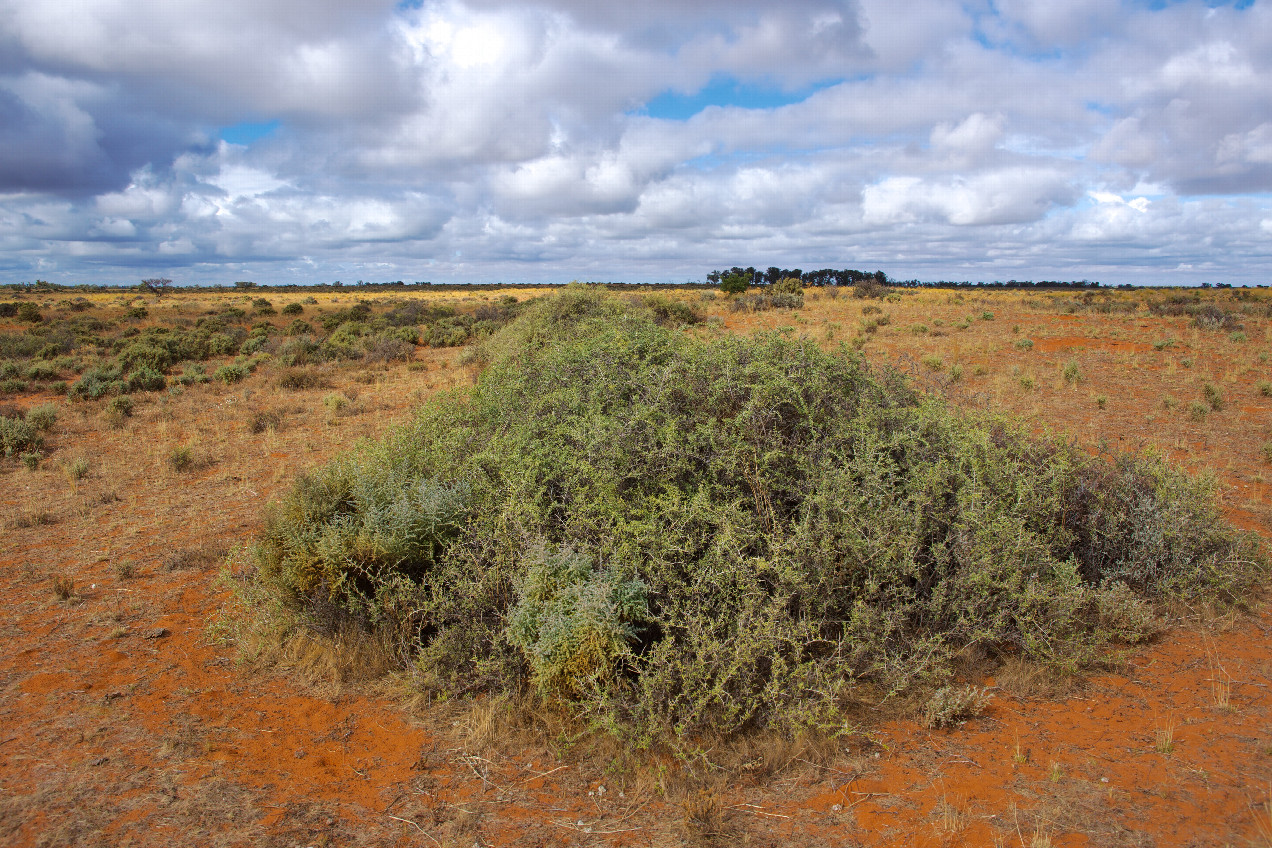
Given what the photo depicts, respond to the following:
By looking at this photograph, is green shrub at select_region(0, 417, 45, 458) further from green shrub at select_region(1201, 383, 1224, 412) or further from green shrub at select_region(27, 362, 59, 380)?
green shrub at select_region(1201, 383, 1224, 412)

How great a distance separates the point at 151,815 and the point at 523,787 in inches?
73.9

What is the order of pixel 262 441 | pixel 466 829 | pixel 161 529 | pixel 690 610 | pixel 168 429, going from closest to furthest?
pixel 466 829 → pixel 690 610 → pixel 161 529 → pixel 262 441 → pixel 168 429

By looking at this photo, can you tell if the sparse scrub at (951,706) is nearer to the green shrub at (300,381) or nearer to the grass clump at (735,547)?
the grass clump at (735,547)

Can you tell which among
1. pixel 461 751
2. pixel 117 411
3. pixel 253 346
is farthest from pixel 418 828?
pixel 253 346

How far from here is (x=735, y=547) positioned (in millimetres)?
3939

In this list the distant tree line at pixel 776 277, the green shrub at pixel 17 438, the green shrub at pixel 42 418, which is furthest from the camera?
the distant tree line at pixel 776 277

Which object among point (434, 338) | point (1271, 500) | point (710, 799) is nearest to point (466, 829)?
point (710, 799)

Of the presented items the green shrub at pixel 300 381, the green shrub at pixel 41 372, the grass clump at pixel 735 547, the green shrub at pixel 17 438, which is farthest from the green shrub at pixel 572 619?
the green shrub at pixel 41 372

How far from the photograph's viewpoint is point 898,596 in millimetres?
4238

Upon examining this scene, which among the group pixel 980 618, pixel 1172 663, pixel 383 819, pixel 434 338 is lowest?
pixel 383 819

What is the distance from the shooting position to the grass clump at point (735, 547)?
150 inches

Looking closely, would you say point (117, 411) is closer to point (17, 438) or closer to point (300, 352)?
point (17, 438)

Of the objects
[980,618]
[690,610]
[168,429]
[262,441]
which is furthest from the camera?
[168,429]

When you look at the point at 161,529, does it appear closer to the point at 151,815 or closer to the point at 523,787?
the point at 151,815
